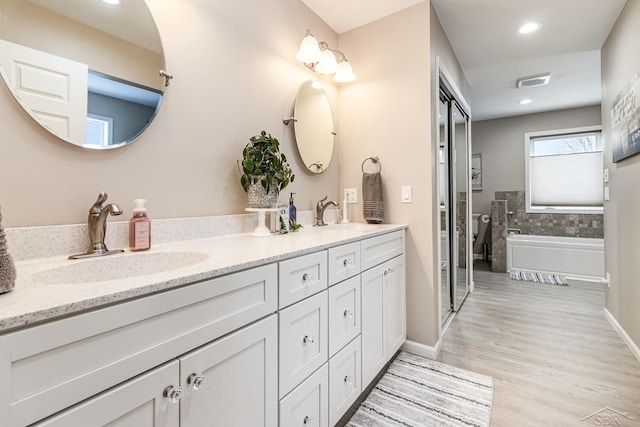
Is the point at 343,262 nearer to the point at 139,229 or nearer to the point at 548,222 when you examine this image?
the point at 139,229

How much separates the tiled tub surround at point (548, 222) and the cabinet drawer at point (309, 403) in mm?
5016

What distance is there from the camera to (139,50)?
121cm

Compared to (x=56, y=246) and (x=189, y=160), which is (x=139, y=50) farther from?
(x=56, y=246)

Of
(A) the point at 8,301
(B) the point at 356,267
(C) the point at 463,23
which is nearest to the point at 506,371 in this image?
(B) the point at 356,267

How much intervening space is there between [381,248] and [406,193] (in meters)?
0.58

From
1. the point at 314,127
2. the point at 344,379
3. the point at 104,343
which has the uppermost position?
the point at 314,127

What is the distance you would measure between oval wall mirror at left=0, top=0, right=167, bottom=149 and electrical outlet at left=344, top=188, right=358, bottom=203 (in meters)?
1.48

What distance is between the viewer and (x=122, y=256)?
103 centimetres

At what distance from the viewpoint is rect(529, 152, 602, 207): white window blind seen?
456 centimetres

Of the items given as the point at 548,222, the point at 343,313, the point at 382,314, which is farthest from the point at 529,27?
the point at 548,222

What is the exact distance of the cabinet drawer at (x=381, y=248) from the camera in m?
1.56

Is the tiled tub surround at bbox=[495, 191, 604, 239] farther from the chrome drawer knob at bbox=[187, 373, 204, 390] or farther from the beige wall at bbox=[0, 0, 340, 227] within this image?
the chrome drawer knob at bbox=[187, 373, 204, 390]

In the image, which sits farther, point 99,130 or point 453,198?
point 453,198

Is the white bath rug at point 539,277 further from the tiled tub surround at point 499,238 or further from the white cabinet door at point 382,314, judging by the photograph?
the white cabinet door at point 382,314
